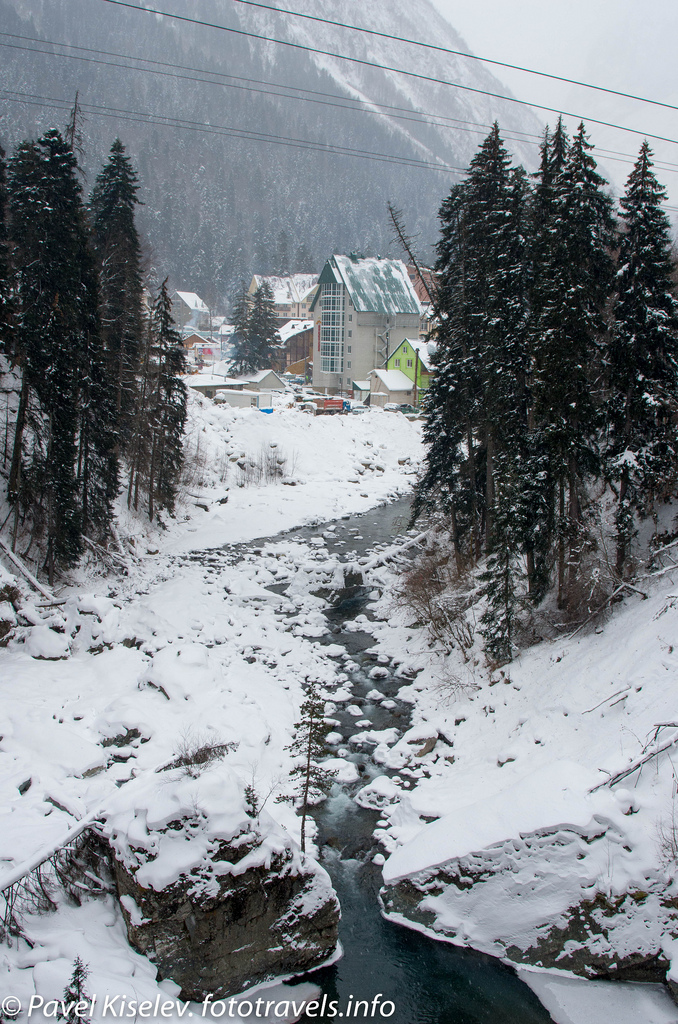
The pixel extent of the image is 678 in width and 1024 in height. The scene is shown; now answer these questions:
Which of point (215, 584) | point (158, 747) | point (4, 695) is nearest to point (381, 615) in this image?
point (215, 584)

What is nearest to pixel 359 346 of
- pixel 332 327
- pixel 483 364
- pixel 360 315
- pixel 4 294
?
pixel 360 315

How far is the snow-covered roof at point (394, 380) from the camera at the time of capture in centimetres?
6200

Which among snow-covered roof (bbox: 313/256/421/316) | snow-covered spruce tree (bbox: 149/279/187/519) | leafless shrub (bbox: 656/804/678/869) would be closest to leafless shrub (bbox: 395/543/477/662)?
leafless shrub (bbox: 656/804/678/869)

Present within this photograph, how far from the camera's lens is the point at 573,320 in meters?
12.9

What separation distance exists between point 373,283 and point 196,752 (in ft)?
221

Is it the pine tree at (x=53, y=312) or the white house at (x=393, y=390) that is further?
the white house at (x=393, y=390)

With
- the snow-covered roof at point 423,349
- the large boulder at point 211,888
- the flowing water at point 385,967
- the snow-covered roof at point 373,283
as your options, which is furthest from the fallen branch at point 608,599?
the snow-covered roof at point 373,283

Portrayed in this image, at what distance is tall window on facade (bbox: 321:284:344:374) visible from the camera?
7025 centimetres

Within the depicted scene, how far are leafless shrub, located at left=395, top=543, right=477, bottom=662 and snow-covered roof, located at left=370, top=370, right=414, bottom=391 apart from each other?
4353 cm

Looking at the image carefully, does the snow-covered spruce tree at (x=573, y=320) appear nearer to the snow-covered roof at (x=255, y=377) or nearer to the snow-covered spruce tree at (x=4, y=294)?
the snow-covered spruce tree at (x=4, y=294)

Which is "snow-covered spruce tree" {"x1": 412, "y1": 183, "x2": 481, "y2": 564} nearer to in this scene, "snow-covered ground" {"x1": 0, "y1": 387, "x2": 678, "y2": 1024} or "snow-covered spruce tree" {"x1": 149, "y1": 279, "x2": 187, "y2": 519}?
"snow-covered ground" {"x1": 0, "y1": 387, "x2": 678, "y2": 1024}

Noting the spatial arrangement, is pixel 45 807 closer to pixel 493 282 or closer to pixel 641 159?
pixel 493 282

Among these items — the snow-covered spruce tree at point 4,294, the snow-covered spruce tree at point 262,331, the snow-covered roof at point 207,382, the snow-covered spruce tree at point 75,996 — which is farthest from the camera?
the snow-covered spruce tree at point 262,331

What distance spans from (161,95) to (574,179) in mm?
207362
